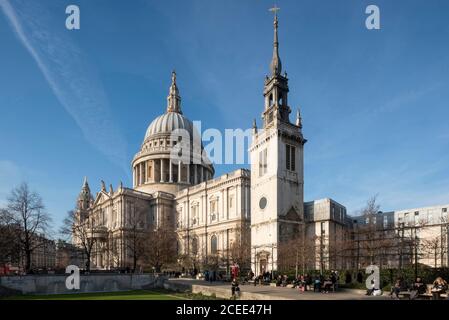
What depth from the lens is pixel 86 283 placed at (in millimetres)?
45719

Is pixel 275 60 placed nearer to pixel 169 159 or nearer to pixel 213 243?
pixel 213 243

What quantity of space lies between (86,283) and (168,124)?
7860 cm

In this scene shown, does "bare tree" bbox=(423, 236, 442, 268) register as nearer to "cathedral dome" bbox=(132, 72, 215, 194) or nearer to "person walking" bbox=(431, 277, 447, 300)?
"person walking" bbox=(431, 277, 447, 300)

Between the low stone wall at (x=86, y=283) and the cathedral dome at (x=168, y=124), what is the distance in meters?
72.7

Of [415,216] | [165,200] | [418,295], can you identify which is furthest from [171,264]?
[418,295]

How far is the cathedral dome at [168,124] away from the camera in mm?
119887

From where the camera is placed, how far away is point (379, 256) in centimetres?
4900

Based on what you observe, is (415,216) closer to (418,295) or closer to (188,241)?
(188,241)

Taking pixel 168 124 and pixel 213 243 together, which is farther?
pixel 168 124

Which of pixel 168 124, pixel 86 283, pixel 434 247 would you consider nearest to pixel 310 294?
pixel 434 247

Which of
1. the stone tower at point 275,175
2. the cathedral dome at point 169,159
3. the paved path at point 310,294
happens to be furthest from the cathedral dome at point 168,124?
the paved path at point 310,294

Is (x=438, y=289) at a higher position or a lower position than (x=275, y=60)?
lower
